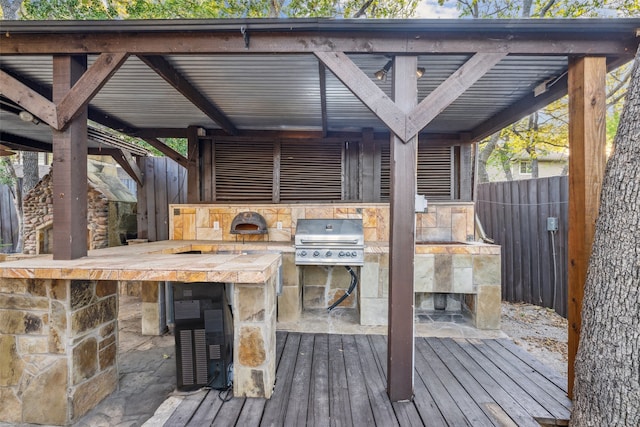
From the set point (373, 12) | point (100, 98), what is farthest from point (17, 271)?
point (373, 12)

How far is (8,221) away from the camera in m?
6.76

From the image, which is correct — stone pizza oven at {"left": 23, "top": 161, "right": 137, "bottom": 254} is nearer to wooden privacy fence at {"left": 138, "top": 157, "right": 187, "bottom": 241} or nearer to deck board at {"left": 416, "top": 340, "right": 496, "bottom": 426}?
wooden privacy fence at {"left": 138, "top": 157, "right": 187, "bottom": 241}

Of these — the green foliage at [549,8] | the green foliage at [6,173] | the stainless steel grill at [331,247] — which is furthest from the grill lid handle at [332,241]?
the green foliage at [6,173]

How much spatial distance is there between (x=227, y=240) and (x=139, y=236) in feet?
9.18

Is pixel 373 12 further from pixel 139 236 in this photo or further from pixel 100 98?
pixel 139 236

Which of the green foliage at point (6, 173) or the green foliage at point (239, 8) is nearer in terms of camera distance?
the green foliage at point (239, 8)

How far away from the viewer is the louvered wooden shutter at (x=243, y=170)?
433cm

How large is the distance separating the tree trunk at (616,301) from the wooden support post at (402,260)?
1.01 meters

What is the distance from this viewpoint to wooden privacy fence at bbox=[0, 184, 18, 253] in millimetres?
6746

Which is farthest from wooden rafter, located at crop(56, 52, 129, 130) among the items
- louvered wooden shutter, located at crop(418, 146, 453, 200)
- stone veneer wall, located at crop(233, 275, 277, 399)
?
louvered wooden shutter, located at crop(418, 146, 453, 200)

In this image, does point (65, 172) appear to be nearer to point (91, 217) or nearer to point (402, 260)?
point (402, 260)

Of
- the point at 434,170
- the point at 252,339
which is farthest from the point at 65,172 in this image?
the point at 434,170

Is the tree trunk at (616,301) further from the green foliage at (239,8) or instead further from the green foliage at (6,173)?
the green foliage at (6,173)

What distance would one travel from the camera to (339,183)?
4.35 m
